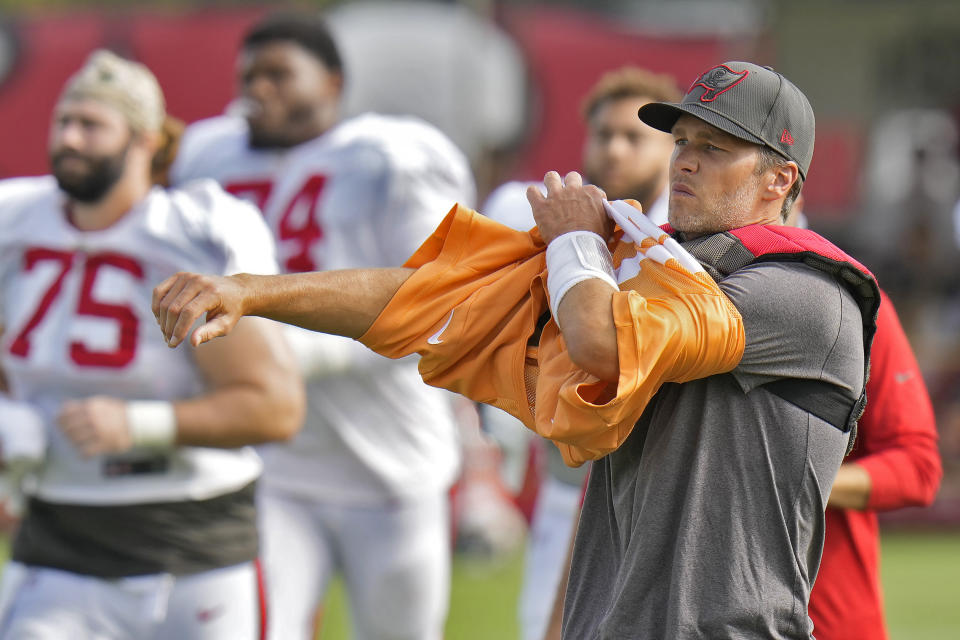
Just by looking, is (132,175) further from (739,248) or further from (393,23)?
(393,23)

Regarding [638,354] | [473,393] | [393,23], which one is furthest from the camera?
[393,23]

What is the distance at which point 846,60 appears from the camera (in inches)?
680

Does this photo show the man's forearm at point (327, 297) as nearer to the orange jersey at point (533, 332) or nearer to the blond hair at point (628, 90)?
the orange jersey at point (533, 332)

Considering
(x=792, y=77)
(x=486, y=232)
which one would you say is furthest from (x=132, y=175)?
(x=792, y=77)

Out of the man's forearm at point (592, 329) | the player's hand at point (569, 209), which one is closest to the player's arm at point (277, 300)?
the player's hand at point (569, 209)

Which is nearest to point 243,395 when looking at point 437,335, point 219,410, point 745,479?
point 219,410

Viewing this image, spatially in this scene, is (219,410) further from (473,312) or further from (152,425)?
(473,312)

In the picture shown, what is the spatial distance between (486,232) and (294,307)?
0.45 meters

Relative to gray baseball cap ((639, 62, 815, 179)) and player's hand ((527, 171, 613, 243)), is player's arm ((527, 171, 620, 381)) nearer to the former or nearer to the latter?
player's hand ((527, 171, 613, 243))

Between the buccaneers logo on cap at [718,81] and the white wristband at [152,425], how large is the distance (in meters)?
1.79

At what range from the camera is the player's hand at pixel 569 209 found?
8.84ft

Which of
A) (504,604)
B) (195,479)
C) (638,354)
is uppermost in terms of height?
(638,354)

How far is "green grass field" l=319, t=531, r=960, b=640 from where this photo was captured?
7637 millimetres

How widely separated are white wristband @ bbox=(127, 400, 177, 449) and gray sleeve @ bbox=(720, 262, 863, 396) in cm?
180
